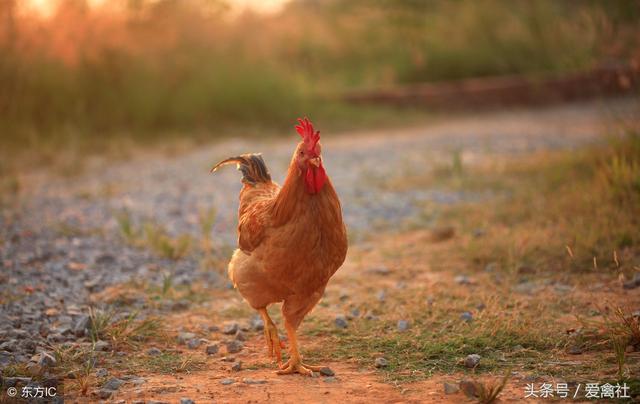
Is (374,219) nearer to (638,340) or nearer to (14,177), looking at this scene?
(638,340)

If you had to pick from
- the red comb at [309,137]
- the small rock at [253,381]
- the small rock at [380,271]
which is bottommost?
the small rock at [253,381]

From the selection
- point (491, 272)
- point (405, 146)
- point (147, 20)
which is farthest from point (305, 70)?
point (491, 272)

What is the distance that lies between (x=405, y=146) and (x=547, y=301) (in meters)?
6.55

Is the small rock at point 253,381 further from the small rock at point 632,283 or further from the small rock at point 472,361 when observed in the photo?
the small rock at point 632,283

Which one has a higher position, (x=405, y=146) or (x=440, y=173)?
(x=405, y=146)

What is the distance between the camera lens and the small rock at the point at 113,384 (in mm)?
3369

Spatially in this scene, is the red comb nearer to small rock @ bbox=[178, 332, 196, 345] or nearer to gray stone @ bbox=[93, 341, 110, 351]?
small rock @ bbox=[178, 332, 196, 345]

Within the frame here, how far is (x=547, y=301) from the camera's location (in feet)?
14.3

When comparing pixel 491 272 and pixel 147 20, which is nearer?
pixel 491 272

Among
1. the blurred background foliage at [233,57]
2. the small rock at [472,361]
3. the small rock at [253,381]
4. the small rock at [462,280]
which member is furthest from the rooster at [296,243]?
the blurred background foliage at [233,57]

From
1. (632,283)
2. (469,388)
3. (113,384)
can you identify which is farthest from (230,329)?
(632,283)

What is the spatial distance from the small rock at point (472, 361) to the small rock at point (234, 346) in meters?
1.36

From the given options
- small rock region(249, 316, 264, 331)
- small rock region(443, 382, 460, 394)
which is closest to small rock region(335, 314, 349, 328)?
small rock region(249, 316, 264, 331)

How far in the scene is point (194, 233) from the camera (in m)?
6.39
